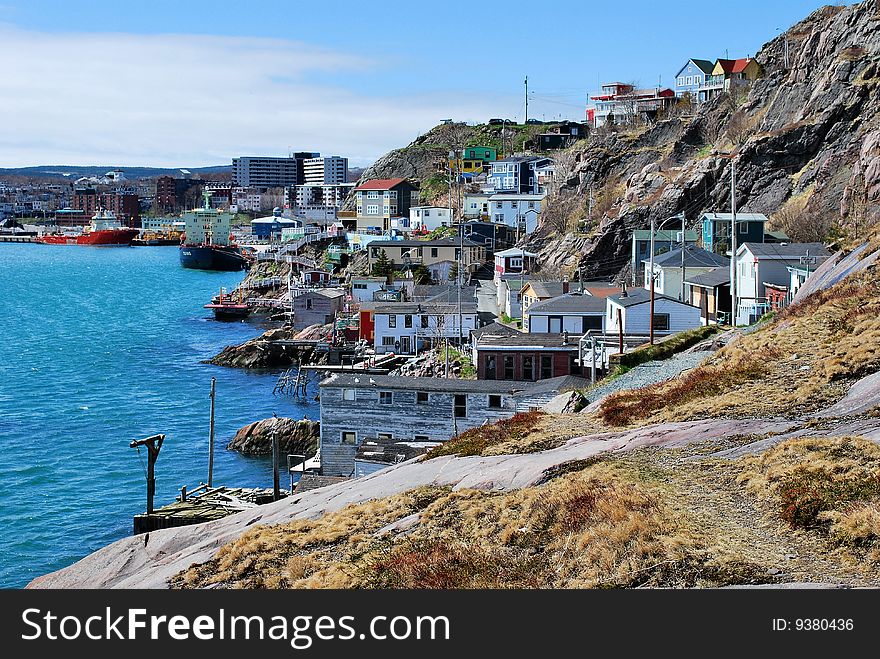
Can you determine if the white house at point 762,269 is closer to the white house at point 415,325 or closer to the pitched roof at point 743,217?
the pitched roof at point 743,217

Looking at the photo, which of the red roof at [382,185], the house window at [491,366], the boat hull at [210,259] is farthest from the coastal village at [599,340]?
the boat hull at [210,259]

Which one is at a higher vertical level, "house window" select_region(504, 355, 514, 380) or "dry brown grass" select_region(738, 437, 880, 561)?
"dry brown grass" select_region(738, 437, 880, 561)

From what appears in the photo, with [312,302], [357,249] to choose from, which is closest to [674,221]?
[312,302]

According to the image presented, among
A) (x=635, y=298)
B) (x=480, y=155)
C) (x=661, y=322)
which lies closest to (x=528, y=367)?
(x=635, y=298)

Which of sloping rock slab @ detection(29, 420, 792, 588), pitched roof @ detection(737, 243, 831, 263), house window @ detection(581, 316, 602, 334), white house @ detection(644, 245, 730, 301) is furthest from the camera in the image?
white house @ detection(644, 245, 730, 301)

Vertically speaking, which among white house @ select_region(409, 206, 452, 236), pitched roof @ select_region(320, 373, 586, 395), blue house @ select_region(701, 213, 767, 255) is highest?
white house @ select_region(409, 206, 452, 236)

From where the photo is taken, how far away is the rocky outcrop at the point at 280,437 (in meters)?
43.8

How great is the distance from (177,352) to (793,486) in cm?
6680

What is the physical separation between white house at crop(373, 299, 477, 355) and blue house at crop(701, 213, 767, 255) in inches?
602

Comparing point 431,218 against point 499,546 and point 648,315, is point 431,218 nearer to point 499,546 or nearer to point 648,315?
point 648,315

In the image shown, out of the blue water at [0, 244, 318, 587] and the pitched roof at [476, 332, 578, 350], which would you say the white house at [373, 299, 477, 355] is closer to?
the blue water at [0, 244, 318, 587]

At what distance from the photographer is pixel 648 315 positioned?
145 ft

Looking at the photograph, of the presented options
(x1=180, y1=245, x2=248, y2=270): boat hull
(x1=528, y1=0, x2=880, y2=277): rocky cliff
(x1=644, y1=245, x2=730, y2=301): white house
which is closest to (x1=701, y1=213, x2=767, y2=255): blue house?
(x1=644, y1=245, x2=730, y2=301): white house

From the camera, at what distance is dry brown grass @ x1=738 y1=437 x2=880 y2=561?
451 inches
